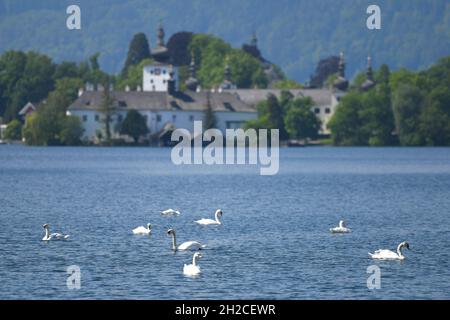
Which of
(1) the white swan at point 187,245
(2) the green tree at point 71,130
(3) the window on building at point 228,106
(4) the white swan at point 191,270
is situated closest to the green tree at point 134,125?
(2) the green tree at point 71,130

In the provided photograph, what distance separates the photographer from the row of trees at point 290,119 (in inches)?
7249

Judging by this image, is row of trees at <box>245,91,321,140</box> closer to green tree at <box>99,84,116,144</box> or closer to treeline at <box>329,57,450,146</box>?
treeline at <box>329,57,450,146</box>

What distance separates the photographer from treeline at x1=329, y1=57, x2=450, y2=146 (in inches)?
6663

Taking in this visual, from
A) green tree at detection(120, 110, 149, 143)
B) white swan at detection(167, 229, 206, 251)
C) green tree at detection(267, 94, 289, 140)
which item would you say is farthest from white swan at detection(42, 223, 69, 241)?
green tree at detection(267, 94, 289, 140)

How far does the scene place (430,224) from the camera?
50.5 meters

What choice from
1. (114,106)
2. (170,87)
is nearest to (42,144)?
(114,106)

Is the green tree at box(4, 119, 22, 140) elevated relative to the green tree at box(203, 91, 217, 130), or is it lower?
lower

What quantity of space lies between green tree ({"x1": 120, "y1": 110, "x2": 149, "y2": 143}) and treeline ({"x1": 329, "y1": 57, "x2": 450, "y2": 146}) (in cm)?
2554

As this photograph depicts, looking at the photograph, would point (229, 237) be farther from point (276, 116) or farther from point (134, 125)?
point (276, 116)

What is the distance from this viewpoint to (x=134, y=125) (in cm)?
17662

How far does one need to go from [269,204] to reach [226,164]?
64267mm

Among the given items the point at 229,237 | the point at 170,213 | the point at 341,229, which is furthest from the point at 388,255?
the point at 170,213

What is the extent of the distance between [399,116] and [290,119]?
22.7 m
